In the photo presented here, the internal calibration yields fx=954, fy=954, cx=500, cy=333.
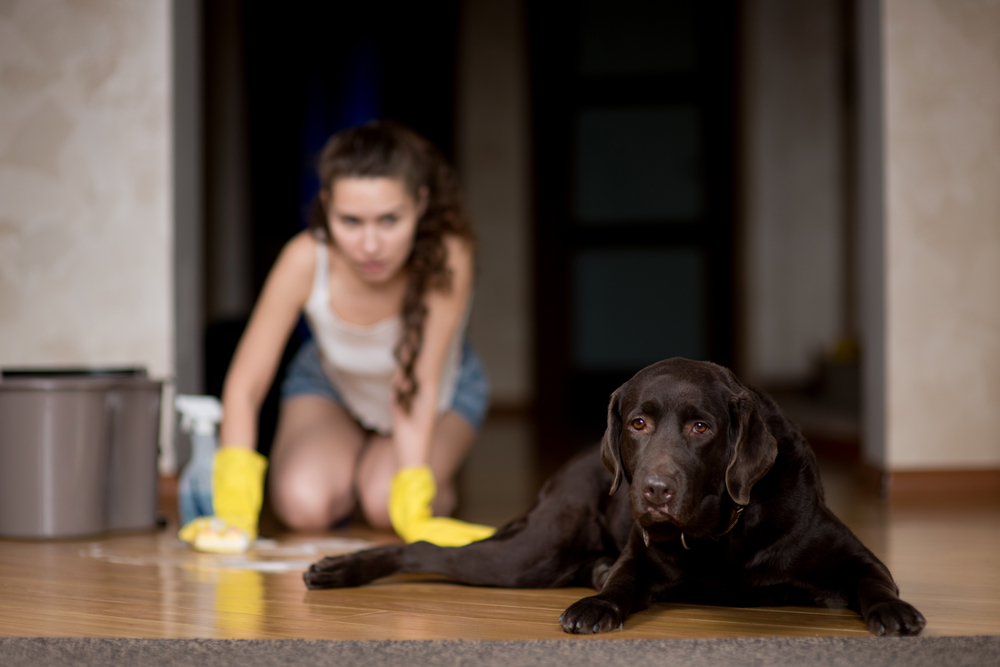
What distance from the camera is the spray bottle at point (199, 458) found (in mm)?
2566

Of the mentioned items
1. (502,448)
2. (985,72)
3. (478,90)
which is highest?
(478,90)

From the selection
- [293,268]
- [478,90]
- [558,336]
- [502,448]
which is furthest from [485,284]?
[293,268]

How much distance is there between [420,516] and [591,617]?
96 centimetres

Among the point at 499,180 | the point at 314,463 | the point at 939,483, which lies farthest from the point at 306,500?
the point at 499,180

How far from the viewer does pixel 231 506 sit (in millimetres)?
2338

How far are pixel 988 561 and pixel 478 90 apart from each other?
6.62 meters

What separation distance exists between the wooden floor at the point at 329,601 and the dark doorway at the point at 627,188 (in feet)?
17.2

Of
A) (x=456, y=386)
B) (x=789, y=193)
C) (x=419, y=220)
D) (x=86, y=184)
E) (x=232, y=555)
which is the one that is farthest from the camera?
(x=789, y=193)

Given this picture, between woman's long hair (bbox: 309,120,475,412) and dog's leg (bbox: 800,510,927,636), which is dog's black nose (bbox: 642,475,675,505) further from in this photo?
woman's long hair (bbox: 309,120,475,412)

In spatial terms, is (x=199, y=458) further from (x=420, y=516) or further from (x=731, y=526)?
(x=731, y=526)

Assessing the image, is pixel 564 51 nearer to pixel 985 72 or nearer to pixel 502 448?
pixel 502 448

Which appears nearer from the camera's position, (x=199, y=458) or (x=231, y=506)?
(x=231, y=506)

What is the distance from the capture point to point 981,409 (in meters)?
3.23

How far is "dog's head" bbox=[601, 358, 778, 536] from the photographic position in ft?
4.51
